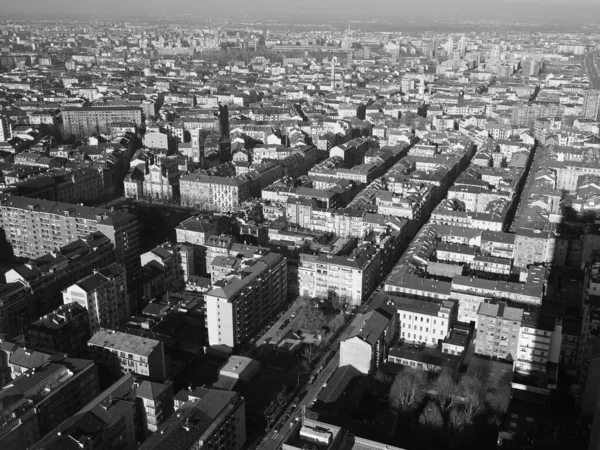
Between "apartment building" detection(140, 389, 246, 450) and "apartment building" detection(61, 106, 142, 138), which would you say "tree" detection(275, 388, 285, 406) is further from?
"apartment building" detection(61, 106, 142, 138)

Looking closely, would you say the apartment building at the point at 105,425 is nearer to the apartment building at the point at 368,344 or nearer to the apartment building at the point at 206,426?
the apartment building at the point at 206,426

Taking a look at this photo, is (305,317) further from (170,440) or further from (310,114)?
(310,114)

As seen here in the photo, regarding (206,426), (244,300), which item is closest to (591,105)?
(244,300)

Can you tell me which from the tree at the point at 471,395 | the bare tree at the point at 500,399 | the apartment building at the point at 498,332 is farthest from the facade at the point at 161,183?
the bare tree at the point at 500,399

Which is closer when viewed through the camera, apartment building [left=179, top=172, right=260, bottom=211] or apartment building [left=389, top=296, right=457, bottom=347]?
apartment building [left=389, top=296, right=457, bottom=347]

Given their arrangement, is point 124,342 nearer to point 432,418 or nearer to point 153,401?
point 153,401

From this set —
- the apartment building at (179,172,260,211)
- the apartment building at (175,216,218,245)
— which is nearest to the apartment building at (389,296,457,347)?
the apartment building at (175,216,218,245)
